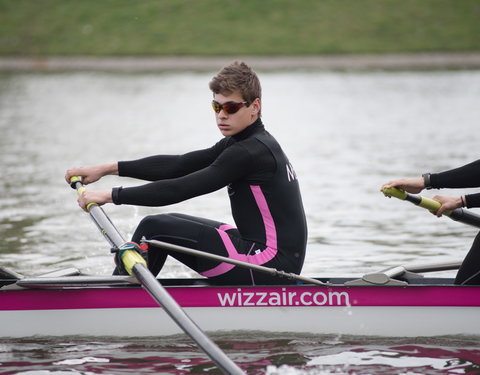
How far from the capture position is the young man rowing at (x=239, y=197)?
611 centimetres

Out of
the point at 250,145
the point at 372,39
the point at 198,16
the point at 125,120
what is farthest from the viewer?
the point at 198,16

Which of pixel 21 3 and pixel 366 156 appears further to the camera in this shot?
pixel 21 3

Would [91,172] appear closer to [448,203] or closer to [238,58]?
[448,203]

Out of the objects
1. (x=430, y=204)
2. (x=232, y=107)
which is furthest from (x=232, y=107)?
(x=430, y=204)

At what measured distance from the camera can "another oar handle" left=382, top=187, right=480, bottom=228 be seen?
648 cm

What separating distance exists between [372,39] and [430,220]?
121ft

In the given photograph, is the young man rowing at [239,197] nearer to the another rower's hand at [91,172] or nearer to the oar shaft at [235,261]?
the oar shaft at [235,261]

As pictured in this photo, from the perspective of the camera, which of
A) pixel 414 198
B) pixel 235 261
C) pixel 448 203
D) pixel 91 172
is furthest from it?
pixel 91 172

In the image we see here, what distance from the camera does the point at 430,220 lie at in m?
11.5

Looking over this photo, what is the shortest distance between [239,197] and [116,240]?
0.93 metres

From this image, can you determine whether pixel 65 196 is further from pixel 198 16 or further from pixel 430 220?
pixel 198 16

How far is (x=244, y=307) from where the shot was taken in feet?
20.7

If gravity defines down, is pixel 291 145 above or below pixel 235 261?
above

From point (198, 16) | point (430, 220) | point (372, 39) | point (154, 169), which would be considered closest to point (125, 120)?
point (430, 220)
